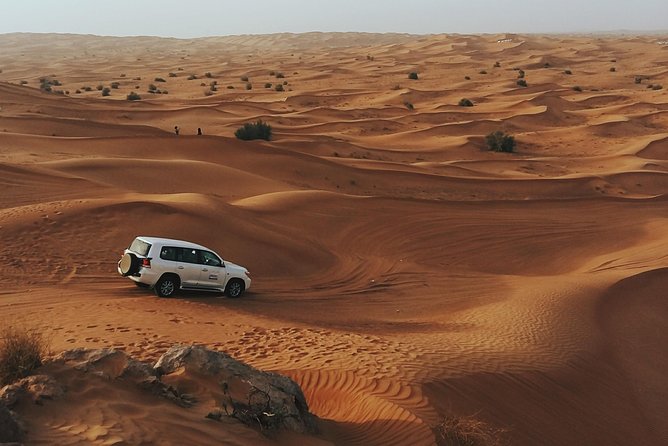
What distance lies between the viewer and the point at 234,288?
554 inches

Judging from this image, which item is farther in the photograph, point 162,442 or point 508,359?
point 508,359

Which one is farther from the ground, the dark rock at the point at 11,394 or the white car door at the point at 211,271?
the dark rock at the point at 11,394

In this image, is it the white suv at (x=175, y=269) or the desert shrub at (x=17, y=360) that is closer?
the desert shrub at (x=17, y=360)

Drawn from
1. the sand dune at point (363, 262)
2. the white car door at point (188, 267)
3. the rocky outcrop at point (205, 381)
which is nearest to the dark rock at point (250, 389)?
the rocky outcrop at point (205, 381)

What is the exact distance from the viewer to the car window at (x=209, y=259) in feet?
45.0

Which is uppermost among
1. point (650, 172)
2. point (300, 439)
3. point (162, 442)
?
point (162, 442)

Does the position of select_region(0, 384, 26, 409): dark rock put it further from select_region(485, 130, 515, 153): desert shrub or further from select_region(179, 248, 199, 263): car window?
select_region(485, 130, 515, 153): desert shrub

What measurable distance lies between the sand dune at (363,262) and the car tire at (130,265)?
1.38 ft

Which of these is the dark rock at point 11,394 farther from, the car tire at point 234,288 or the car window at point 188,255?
the car tire at point 234,288

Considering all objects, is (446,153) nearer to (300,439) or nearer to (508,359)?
(508,359)

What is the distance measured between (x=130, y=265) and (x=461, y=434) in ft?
25.8

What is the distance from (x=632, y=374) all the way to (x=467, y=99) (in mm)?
40602

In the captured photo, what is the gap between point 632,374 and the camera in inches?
468

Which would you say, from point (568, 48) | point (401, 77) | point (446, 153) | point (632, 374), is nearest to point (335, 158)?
point (446, 153)
